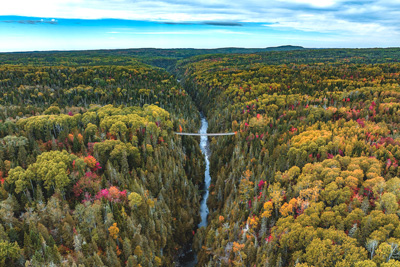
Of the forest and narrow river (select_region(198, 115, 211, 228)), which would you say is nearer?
the forest

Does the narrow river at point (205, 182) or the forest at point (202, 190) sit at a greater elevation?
the forest at point (202, 190)

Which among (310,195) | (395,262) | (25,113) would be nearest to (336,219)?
(310,195)

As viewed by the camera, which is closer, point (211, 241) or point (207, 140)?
point (211, 241)

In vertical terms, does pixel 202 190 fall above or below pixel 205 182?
above

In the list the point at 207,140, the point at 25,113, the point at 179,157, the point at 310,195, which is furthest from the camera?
the point at 207,140

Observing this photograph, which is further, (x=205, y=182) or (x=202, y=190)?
(x=205, y=182)

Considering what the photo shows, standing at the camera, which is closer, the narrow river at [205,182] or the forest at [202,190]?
the forest at [202,190]

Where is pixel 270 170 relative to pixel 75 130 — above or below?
below

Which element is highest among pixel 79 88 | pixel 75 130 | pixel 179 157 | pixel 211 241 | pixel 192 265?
pixel 79 88

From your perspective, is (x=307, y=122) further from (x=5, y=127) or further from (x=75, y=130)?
(x=5, y=127)

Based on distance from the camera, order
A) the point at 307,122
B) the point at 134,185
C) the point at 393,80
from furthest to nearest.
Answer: the point at 393,80
the point at 307,122
the point at 134,185

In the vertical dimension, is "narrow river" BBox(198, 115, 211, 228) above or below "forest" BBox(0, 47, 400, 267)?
below
